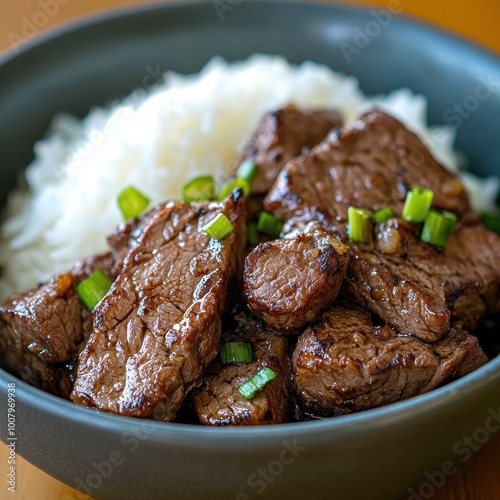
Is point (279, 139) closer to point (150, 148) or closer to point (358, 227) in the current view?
point (150, 148)

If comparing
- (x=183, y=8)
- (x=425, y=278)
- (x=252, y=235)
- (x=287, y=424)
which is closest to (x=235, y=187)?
(x=252, y=235)

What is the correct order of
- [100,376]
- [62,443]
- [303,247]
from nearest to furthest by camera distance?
[62,443] < [100,376] < [303,247]

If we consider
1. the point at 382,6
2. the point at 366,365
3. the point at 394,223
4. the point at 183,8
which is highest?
the point at 183,8

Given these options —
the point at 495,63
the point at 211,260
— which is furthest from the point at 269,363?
the point at 495,63

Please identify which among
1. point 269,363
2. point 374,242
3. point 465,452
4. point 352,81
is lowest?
point 465,452

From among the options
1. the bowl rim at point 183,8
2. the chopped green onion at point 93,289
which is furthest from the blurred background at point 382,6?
the chopped green onion at point 93,289

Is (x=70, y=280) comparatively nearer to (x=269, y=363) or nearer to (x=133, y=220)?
(x=133, y=220)
